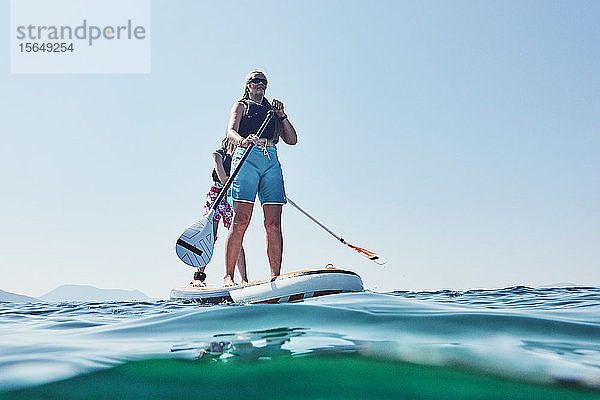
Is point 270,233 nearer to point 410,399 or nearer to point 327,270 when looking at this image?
point 327,270

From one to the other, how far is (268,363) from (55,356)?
0.84 metres

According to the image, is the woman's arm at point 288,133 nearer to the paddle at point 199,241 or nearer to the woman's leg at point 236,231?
the paddle at point 199,241

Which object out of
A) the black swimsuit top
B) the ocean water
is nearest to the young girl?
the black swimsuit top

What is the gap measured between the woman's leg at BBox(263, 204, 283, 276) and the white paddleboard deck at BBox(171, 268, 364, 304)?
20.6 inches

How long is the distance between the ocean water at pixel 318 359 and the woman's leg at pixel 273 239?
135 inches

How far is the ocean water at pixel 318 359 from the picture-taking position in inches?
48.0

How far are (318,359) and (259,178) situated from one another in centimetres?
460

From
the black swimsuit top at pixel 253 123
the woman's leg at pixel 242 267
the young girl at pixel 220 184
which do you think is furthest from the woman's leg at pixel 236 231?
the young girl at pixel 220 184

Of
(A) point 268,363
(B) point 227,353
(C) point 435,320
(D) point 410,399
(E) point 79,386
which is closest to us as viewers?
(D) point 410,399

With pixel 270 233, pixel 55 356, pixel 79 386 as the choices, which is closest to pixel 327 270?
pixel 270 233

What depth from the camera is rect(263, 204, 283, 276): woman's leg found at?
5836 millimetres

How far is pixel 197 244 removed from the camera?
648 centimetres

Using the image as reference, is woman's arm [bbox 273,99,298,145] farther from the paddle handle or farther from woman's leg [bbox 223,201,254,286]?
woman's leg [bbox 223,201,254,286]

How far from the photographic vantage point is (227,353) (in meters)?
1.59
